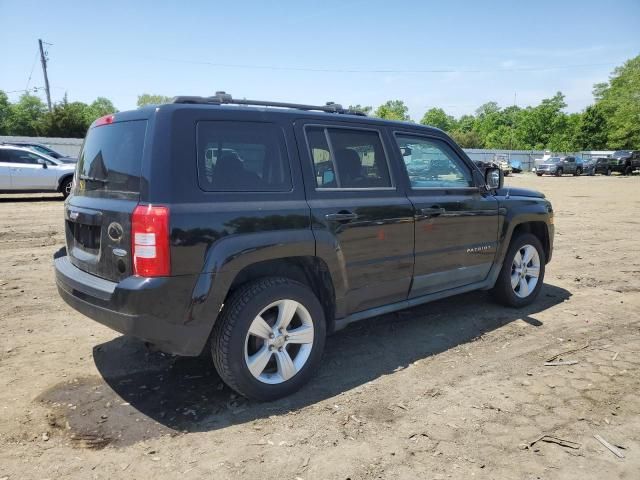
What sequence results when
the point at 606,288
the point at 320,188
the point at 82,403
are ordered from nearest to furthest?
the point at 82,403, the point at 320,188, the point at 606,288

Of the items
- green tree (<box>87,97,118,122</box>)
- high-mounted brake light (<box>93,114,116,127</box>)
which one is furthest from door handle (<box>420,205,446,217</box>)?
green tree (<box>87,97,118,122</box>)

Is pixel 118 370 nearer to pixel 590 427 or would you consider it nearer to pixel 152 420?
pixel 152 420

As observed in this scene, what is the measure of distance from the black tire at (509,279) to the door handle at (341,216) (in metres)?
2.30

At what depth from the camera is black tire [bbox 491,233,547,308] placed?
16.7 feet

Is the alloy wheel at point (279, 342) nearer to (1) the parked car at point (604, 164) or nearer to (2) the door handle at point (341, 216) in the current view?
(2) the door handle at point (341, 216)

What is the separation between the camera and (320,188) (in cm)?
352

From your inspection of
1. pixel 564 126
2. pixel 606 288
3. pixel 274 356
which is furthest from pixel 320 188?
pixel 564 126

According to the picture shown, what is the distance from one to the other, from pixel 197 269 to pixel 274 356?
2.88 feet

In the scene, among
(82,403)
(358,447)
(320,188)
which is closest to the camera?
(358,447)

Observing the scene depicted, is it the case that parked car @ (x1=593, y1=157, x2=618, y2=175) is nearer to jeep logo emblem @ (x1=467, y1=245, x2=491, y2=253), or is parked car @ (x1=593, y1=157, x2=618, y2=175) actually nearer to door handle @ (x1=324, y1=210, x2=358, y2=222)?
jeep logo emblem @ (x1=467, y1=245, x2=491, y2=253)

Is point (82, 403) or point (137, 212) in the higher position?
point (137, 212)

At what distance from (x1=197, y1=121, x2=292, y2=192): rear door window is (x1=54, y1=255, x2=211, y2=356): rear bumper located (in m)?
0.65

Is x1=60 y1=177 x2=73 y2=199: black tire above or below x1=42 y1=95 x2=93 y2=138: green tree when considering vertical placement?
below

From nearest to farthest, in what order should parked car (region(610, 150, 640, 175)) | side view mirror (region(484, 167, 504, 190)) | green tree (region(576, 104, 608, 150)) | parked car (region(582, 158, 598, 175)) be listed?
1. side view mirror (region(484, 167, 504, 190))
2. parked car (region(582, 158, 598, 175))
3. parked car (region(610, 150, 640, 175))
4. green tree (region(576, 104, 608, 150))
